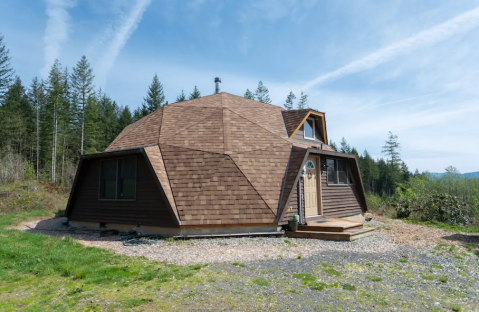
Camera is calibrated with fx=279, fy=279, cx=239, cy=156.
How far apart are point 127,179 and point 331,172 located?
336 inches

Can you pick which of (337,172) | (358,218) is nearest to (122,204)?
(337,172)

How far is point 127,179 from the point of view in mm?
10695

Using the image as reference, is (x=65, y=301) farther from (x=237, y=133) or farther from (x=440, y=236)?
(x=440, y=236)

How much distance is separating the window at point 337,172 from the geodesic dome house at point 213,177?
45mm

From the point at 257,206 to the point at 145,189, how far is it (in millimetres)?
4062

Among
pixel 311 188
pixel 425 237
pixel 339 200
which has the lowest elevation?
pixel 425 237

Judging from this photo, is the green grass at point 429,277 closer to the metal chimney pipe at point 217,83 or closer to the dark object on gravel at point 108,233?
the dark object on gravel at point 108,233

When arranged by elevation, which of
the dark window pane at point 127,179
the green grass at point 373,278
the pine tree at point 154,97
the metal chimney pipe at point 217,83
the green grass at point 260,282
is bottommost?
the green grass at point 373,278

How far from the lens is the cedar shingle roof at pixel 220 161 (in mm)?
9242

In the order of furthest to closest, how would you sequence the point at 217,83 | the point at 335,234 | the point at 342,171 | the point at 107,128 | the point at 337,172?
the point at 107,128
the point at 217,83
the point at 342,171
the point at 337,172
the point at 335,234

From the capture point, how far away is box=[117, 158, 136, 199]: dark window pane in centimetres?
1051

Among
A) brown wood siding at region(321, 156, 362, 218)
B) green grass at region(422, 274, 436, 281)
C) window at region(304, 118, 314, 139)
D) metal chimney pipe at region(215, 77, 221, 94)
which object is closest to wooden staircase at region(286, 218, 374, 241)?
brown wood siding at region(321, 156, 362, 218)

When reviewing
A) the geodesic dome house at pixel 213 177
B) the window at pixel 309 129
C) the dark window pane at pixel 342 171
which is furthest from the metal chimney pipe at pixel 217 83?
the dark window pane at pixel 342 171

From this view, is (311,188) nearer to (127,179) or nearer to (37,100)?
(127,179)
